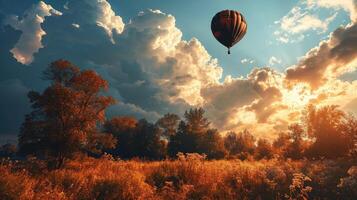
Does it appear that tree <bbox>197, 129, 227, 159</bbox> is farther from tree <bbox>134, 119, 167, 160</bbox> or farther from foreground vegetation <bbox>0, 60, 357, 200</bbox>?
tree <bbox>134, 119, 167, 160</bbox>

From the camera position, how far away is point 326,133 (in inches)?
1374

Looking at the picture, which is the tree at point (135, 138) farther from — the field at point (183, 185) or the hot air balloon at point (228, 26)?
the field at point (183, 185)

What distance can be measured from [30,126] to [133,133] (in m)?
46.3

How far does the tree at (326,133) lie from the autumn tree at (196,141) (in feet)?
56.3

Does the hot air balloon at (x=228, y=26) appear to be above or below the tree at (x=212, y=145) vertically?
above

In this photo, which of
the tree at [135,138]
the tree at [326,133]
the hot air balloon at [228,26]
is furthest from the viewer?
the tree at [135,138]

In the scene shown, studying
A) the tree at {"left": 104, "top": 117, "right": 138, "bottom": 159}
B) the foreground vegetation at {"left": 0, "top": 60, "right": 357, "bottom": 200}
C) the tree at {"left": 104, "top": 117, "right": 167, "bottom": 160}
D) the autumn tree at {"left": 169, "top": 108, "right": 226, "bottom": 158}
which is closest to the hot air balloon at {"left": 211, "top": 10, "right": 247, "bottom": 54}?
the foreground vegetation at {"left": 0, "top": 60, "right": 357, "bottom": 200}

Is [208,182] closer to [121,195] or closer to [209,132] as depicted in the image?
[121,195]

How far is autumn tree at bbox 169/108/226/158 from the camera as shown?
175 ft

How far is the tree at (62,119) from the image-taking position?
22.2 meters

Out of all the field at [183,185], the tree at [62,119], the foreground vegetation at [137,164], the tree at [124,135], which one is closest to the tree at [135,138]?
the tree at [124,135]

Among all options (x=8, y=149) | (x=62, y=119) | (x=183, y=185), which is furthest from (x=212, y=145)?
(x=8, y=149)

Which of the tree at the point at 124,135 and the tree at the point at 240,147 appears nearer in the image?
the tree at the point at 240,147

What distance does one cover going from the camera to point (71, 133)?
2242 cm
